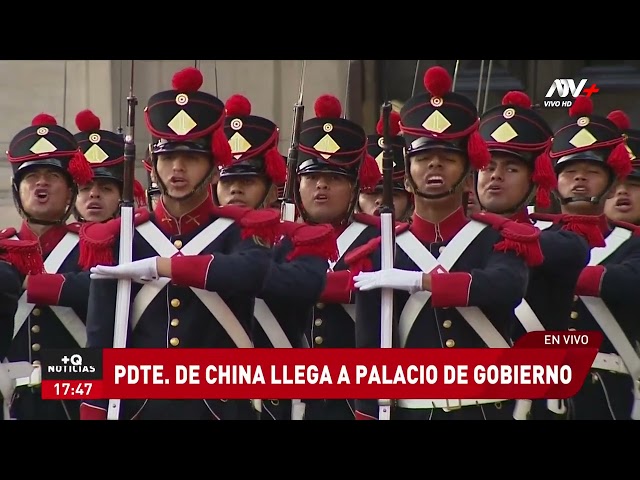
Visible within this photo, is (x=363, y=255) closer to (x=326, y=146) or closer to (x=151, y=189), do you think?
(x=326, y=146)

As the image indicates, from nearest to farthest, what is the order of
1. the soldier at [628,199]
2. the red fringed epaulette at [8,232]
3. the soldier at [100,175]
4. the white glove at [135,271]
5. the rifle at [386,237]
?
the white glove at [135,271], the rifle at [386,237], the red fringed epaulette at [8,232], the soldier at [100,175], the soldier at [628,199]

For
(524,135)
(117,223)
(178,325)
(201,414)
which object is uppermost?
(524,135)

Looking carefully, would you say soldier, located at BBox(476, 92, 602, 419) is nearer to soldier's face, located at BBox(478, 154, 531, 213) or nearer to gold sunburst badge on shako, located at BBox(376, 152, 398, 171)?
soldier's face, located at BBox(478, 154, 531, 213)

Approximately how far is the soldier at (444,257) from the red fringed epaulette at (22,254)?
125 cm

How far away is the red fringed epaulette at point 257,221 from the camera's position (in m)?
5.61

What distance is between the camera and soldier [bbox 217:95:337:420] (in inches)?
224

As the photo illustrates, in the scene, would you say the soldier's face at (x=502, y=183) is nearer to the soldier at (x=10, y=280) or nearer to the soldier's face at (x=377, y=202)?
the soldier's face at (x=377, y=202)

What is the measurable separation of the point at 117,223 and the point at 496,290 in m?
1.51

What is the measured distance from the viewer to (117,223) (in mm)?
5672

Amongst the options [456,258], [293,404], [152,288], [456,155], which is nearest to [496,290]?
[456,258]

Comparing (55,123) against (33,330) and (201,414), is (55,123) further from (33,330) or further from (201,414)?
(201,414)

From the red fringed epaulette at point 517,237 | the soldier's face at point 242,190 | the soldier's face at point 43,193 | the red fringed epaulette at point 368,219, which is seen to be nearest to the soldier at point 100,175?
the soldier's face at point 43,193

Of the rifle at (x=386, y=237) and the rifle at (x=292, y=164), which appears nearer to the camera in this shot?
the rifle at (x=386, y=237)

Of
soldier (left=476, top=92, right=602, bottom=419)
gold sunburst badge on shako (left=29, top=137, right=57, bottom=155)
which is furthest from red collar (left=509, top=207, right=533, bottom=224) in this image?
gold sunburst badge on shako (left=29, top=137, right=57, bottom=155)
